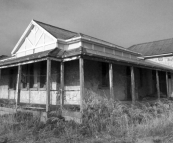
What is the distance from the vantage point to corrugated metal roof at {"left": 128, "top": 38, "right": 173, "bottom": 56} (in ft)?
64.0

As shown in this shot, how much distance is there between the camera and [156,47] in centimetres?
2114

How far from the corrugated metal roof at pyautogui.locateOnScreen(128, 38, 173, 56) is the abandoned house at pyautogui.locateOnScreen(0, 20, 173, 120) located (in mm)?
5017

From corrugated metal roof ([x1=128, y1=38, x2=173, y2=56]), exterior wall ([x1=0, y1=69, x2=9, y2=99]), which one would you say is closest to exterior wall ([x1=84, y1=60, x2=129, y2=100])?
A: corrugated metal roof ([x1=128, y1=38, x2=173, y2=56])

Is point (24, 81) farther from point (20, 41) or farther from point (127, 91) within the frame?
point (127, 91)

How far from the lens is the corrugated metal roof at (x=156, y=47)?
1950 centimetres

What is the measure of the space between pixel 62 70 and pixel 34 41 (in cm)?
504

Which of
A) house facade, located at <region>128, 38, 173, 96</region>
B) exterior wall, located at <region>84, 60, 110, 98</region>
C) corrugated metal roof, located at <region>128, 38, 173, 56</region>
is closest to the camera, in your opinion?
exterior wall, located at <region>84, 60, 110, 98</region>

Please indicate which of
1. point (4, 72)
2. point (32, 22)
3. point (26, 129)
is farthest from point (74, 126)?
point (4, 72)

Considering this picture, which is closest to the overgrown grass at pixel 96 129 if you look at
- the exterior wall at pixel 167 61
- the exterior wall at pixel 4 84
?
the exterior wall at pixel 4 84

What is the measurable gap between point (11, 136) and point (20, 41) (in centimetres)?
960

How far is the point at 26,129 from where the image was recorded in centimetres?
676

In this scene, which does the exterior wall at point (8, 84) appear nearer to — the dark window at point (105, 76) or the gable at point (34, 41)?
the gable at point (34, 41)

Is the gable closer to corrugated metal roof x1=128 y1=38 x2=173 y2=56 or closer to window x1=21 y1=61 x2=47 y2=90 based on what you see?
window x1=21 y1=61 x2=47 y2=90

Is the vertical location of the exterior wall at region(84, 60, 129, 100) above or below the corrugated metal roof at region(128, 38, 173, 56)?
below
